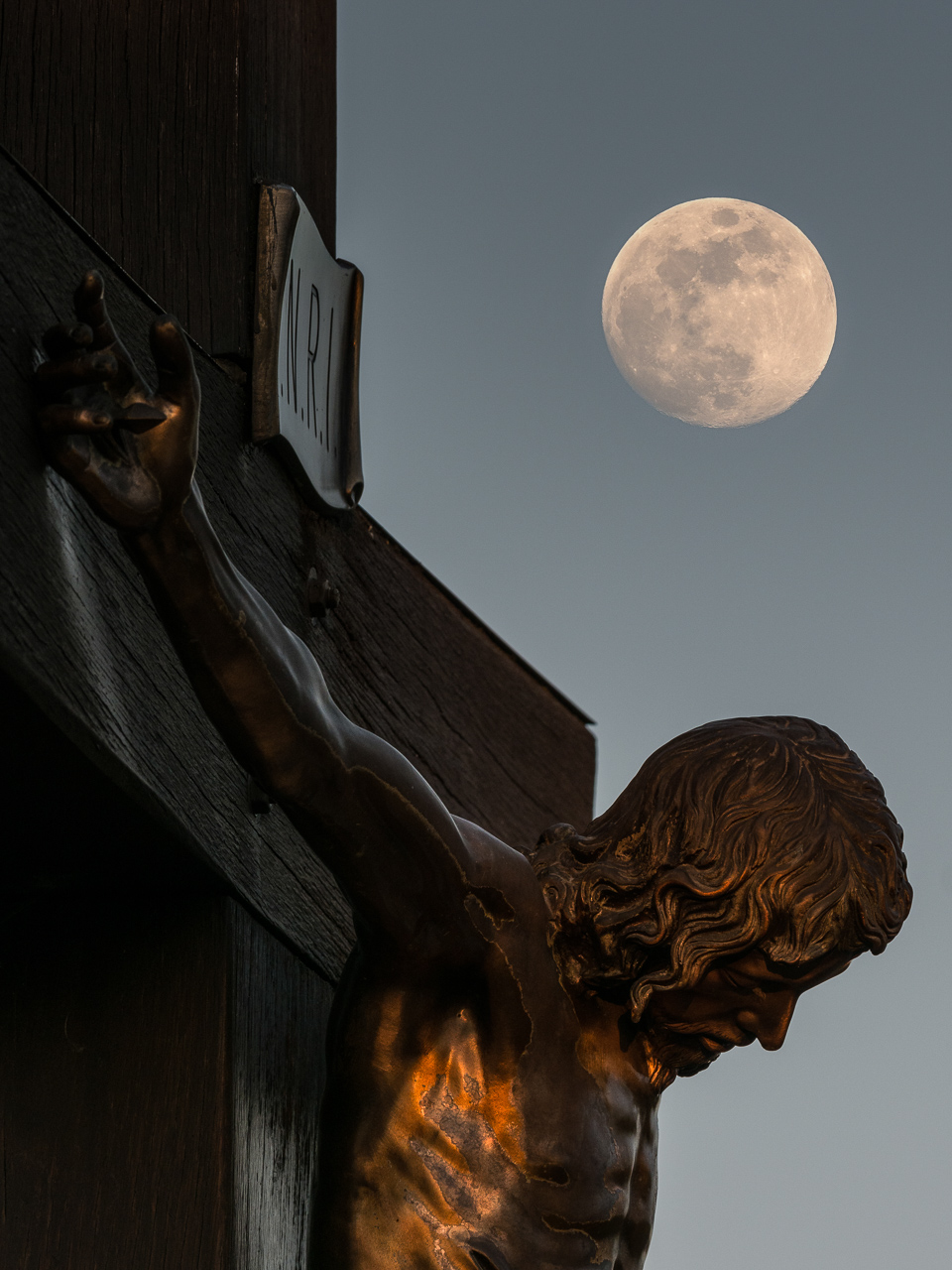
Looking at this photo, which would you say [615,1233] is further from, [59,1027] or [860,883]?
[59,1027]

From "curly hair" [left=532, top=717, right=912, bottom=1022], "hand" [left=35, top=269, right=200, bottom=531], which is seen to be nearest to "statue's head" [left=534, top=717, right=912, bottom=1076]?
"curly hair" [left=532, top=717, right=912, bottom=1022]

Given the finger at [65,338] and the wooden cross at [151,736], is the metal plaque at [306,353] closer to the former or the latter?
the wooden cross at [151,736]

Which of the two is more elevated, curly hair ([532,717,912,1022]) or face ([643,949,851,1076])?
curly hair ([532,717,912,1022])

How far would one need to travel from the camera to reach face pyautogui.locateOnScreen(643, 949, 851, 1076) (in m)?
2.24

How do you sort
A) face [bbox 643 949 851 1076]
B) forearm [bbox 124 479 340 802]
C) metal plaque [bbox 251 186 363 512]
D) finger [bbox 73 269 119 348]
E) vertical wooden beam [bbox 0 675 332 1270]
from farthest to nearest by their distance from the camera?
metal plaque [bbox 251 186 363 512] → face [bbox 643 949 851 1076] → vertical wooden beam [bbox 0 675 332 1270] → forearm [bbox 124 479 340 802] → finger [bbox 73 269 119 348]

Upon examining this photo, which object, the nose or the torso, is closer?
the torso

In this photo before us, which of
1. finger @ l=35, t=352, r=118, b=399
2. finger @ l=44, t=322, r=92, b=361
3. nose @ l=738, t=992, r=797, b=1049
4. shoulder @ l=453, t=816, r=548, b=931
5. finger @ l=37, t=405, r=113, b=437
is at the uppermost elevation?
finger @ l=44, t=322, r=92, b=361

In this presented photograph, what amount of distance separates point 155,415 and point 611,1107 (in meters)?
1.05

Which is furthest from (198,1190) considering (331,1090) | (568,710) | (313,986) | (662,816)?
(568,710)

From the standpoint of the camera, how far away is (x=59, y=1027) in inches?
87.5

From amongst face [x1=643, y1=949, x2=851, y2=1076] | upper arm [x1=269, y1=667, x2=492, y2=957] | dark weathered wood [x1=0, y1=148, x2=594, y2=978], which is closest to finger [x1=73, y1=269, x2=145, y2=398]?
dark weathered wood [x1=0, y1=148, x2=594, y2=978]

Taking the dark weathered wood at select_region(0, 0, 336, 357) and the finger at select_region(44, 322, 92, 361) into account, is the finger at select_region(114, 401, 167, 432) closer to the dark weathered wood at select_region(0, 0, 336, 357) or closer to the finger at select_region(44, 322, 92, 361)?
the finger at select_region(44, 322, 92, 361)

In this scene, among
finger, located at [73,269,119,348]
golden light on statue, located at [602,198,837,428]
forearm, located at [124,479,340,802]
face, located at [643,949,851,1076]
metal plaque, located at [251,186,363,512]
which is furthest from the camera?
golden light on statue, located at [602,198,837,428]

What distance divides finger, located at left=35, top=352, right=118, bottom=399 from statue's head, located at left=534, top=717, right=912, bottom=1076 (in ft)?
2.99
